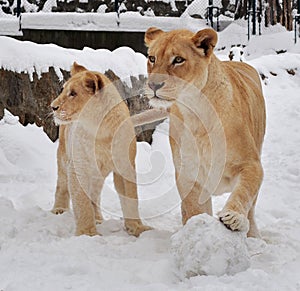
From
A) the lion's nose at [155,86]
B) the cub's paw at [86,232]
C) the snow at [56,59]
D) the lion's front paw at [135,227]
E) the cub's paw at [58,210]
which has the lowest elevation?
the cub's paw at [58,210]

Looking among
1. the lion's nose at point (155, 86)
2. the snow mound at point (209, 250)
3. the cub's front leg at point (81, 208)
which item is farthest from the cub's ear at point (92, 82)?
the snow mound at point (209, 250)

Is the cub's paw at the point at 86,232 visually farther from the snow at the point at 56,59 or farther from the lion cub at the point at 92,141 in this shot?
the snow at the point at 56,59

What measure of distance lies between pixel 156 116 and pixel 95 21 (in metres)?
8.06

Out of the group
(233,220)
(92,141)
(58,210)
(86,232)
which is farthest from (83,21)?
(233,220)

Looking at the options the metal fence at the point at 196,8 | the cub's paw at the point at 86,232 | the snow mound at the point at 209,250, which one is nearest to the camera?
the snow mound at the point at 209,250

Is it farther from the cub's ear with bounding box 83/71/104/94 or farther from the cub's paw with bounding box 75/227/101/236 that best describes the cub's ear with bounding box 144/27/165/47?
the cub's paw with bounding box 75/227/101/236

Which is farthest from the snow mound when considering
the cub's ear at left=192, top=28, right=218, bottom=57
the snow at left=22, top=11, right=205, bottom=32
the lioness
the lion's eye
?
the snow at left=22, top=11, right=205, bottom=32

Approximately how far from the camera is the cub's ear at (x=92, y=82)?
4031 mm

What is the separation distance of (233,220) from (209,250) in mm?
196

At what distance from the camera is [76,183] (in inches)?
159

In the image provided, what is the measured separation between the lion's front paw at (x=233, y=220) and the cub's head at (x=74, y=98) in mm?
1491

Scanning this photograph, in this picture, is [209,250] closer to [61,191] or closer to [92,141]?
[92,141]

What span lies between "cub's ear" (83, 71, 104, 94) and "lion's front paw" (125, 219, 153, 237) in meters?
0.95

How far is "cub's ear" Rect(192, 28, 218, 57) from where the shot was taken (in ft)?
11.3
